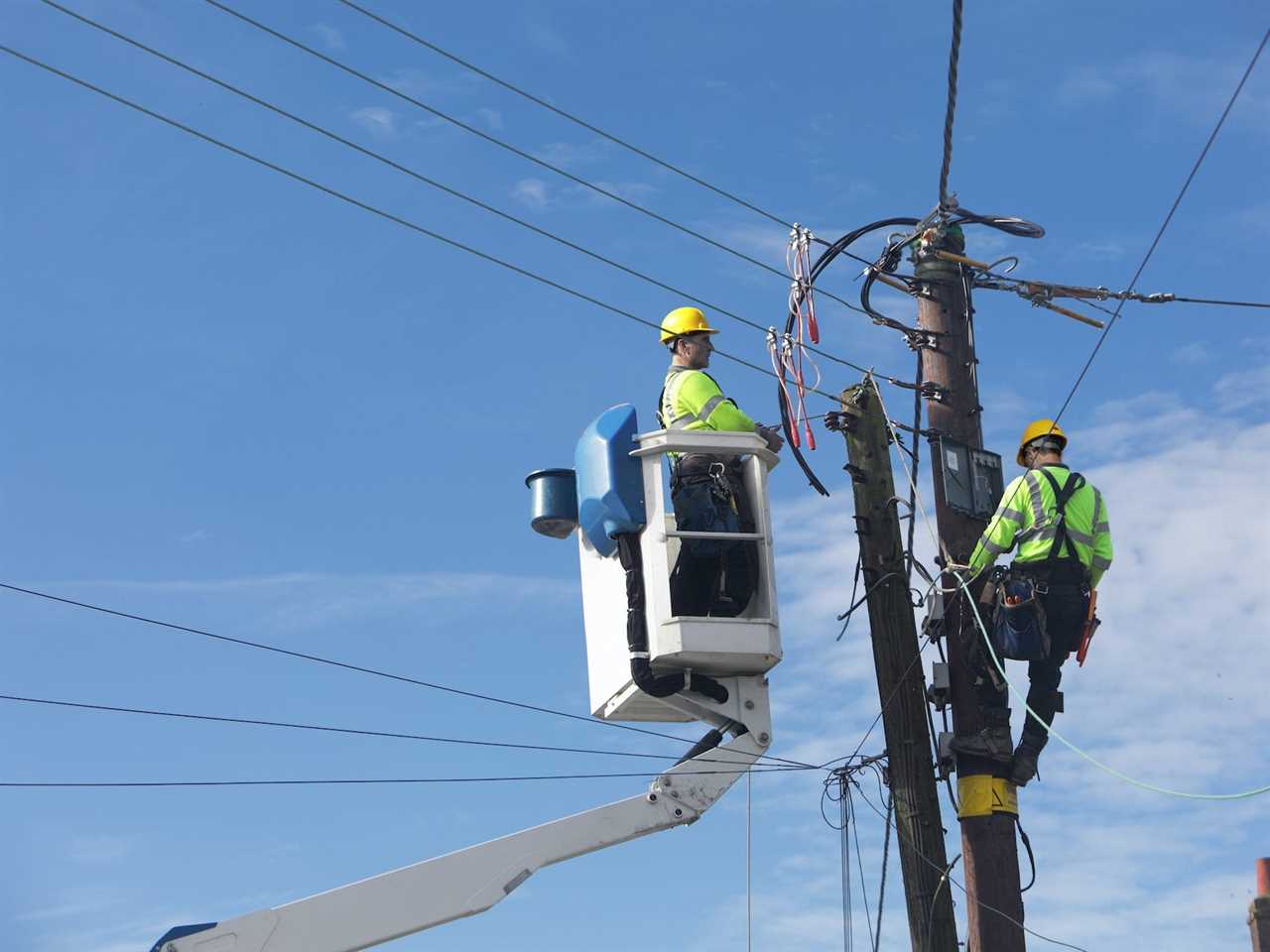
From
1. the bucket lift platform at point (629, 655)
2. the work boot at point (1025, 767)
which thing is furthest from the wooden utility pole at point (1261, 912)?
the bucket lift platform at point (629, 655)

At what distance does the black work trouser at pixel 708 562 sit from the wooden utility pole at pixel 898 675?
4.19 feet

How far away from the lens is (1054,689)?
36.7ft

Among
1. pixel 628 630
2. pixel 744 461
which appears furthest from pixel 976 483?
pixel 628 630

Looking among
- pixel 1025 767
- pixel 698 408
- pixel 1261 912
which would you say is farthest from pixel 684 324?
pixel 1261 912

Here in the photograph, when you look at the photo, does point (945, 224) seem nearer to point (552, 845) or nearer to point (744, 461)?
point (744, 461)

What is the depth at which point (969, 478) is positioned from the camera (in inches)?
456

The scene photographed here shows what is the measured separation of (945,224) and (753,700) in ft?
11.7

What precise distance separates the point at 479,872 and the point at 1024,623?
11.3ft

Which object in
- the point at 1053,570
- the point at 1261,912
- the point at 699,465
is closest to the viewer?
the point at 699,465

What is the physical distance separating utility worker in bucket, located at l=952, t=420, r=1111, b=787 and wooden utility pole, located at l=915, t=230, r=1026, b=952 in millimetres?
145

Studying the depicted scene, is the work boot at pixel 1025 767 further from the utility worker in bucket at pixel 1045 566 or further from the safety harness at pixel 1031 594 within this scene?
the safety harness at pixel 1031 594

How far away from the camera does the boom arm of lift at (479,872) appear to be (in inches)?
357

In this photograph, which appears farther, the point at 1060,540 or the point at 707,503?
the point at 1060,540

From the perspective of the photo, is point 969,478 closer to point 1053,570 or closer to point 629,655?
point 1053,570
